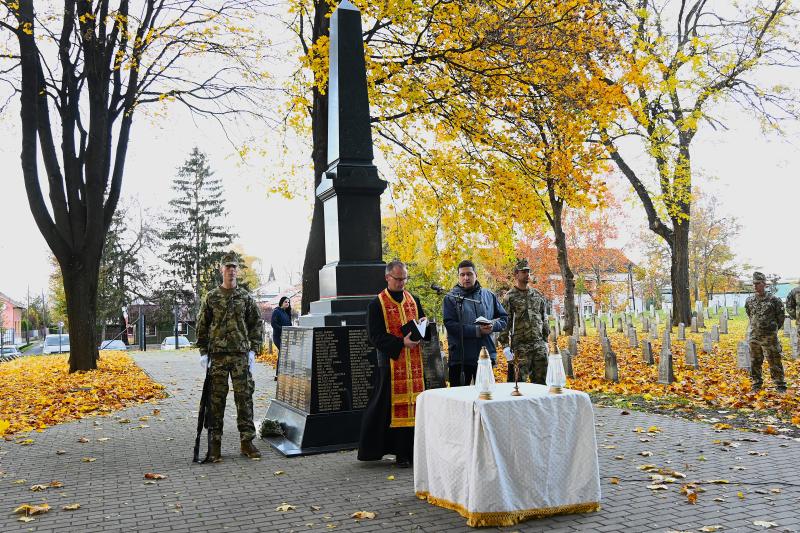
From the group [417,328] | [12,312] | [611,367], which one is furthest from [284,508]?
[12,312]

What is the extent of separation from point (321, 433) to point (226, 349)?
1.48 meters

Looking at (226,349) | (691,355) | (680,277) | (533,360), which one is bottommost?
(691,355)

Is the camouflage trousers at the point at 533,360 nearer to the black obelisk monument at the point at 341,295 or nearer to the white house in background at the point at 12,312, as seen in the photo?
the black obelisk monument at the point at 341,295

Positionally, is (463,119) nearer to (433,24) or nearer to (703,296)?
(433,24)

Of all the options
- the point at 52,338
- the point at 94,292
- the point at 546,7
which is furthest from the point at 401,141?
the point at 52,338

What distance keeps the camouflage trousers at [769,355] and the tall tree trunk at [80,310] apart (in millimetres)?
15316

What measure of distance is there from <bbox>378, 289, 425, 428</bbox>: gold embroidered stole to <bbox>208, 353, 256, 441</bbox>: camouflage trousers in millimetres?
1909

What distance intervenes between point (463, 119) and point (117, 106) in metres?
9.95

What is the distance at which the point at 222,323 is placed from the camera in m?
7.48

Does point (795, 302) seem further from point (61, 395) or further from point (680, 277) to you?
point (61, 395)

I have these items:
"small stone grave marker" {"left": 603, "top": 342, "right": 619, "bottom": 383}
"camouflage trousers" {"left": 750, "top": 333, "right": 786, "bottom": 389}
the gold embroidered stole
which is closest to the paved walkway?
the gold embroidered stole

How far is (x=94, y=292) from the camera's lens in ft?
59.1

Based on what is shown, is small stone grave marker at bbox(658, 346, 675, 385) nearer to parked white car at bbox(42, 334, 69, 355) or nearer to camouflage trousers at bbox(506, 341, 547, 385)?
camouflage trousers at bbox(506, 341, 547, 385)

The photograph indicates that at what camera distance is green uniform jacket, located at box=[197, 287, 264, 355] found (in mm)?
7453
